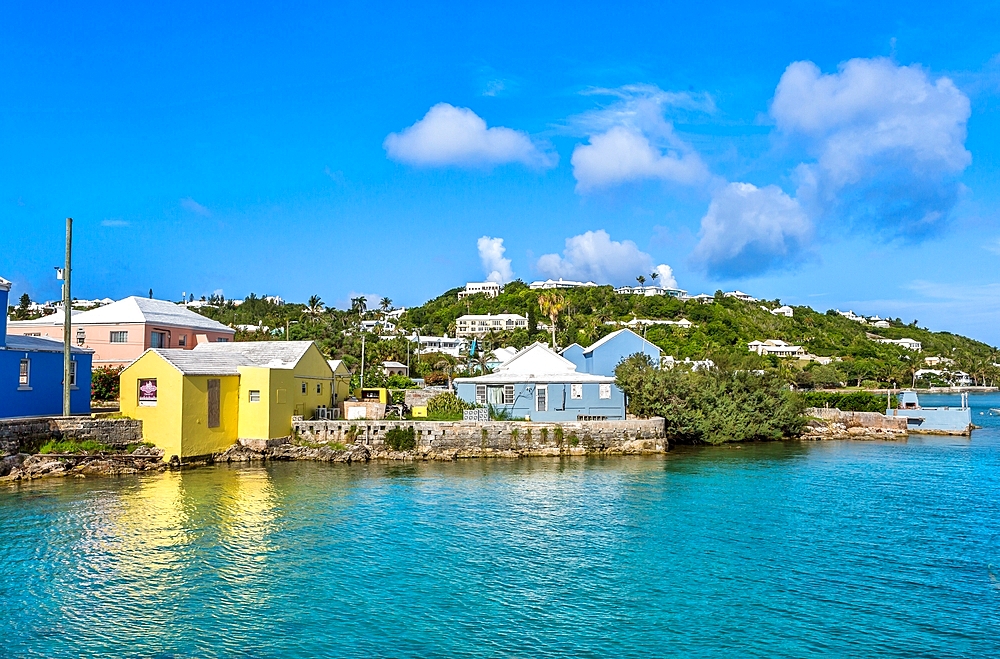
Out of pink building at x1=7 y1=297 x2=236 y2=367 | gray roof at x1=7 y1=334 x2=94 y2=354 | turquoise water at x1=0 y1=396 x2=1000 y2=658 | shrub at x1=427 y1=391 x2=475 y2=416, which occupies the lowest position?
turquoise water at x1=0 y1=396 x2=1000 y2=658

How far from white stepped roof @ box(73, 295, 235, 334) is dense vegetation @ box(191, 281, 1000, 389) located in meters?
22.6

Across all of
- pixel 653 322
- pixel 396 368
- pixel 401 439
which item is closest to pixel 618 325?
pixel 653 322

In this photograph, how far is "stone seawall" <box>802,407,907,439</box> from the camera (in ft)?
155

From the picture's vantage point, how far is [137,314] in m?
39.8

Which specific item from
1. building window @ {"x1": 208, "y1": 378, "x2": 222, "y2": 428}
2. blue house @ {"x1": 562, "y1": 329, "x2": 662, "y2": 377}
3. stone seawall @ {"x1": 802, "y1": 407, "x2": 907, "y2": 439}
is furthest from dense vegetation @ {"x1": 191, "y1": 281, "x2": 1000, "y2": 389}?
building window @ {"x1": 208, "y1": 378, "x2": 222, "y2": 428}

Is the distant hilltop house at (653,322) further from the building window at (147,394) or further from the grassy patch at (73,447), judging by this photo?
the grassy patch at (73,447)

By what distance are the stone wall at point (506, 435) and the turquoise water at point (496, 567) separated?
206 inches

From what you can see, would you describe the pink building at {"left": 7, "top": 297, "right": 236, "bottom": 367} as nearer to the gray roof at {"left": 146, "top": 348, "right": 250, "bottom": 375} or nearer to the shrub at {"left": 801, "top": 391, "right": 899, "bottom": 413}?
the gray roof at {"left": 146, "top": 348, "right": 250, "bottom": 375}

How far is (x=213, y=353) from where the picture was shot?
33375 millimetres

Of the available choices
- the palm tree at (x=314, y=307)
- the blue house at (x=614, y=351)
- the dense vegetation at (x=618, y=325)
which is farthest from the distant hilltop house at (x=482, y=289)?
the blue house at (x=614, y=351)

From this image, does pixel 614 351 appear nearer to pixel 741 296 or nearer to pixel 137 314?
pixel 137 314

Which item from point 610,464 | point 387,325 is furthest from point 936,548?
point 387,325

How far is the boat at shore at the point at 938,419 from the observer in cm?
5022

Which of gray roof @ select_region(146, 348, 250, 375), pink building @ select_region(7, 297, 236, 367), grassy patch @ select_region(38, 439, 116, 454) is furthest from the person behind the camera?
pink building @ select_region(7, 297, 236, 367)
